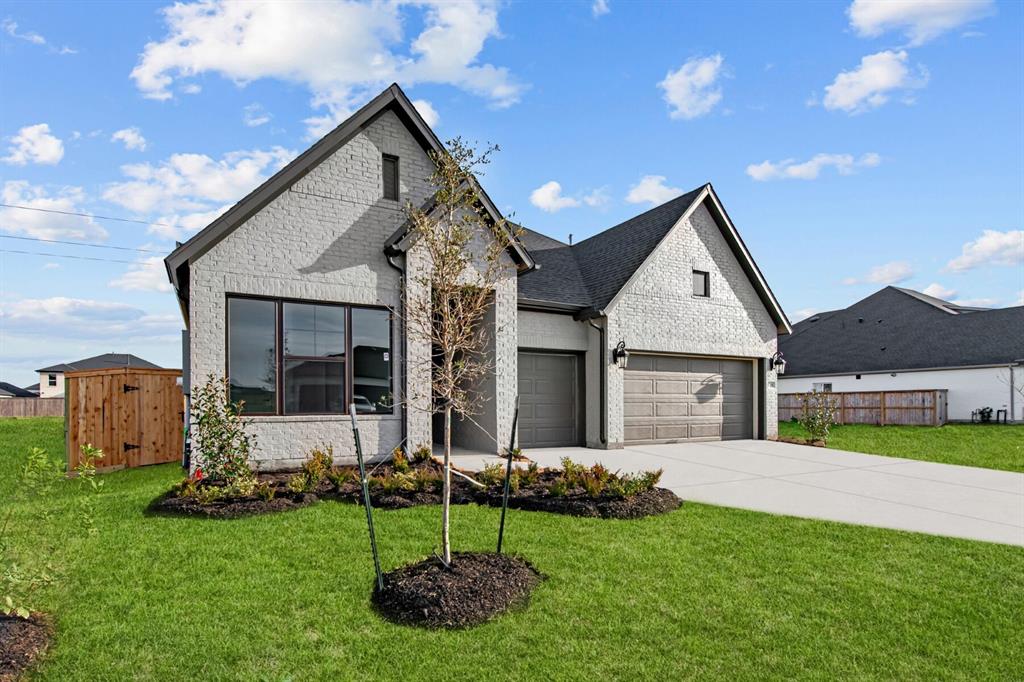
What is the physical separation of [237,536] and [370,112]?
26.6 feet

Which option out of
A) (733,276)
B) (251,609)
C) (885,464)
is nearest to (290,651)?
(251,609)

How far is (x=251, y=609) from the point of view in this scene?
4.45 meters

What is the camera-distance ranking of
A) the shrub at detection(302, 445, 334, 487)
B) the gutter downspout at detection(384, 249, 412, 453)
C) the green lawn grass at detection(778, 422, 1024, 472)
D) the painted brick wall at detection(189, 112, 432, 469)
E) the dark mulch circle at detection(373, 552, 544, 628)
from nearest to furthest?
the dark mulch circle at detection(373, 552, 544, 628), the shrub at detection(302, 445, 334, 487), the painted brick wall at detection(189, 112, 432, 469), the gutter downspout at detection(384, 249, 412, 453), the green lawn grass at detection(778, 422, 1024, 472)

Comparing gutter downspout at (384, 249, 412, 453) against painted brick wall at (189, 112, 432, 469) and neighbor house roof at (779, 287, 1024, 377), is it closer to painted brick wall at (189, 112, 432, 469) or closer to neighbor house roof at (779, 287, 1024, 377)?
painted brick wall at (189, 112, 432, 469)

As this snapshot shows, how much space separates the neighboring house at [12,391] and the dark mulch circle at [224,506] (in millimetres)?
61852

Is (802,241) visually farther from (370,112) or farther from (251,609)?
(251,609)

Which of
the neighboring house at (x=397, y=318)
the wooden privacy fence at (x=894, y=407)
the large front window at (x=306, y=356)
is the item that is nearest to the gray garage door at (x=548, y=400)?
the neighboring house at (x=397, y=318)

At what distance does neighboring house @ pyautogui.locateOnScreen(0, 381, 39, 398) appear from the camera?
53.8 m

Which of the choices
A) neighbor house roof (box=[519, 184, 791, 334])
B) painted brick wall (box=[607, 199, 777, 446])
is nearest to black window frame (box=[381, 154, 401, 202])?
neighbor house roof (box=[519, 184, 791, 334])

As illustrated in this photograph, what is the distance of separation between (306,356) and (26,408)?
31031 mm

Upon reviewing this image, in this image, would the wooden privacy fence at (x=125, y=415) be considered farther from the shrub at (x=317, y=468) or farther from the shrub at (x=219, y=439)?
the shrub at (x=317, y=468)

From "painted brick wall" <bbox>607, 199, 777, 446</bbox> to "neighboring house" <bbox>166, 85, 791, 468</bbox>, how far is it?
0.16ft

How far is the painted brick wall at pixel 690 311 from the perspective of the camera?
14.6 metres

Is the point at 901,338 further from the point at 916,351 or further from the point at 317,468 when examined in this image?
the point at 317,468
